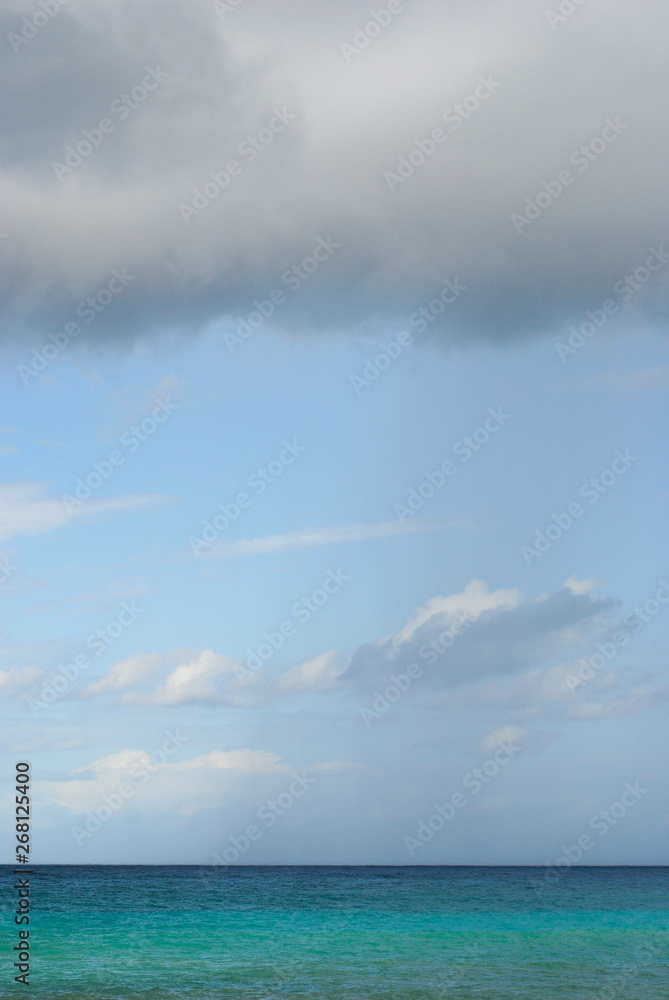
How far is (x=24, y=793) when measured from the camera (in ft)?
70.3

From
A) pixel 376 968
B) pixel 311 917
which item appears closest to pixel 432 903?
pixel 311 917

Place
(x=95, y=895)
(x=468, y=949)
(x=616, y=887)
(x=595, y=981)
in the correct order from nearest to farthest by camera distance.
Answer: (x=595, y=981) → (x=468, y=949) → (x=95, y=895) → (x=616, y=887)

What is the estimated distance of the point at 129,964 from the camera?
98.7 feet

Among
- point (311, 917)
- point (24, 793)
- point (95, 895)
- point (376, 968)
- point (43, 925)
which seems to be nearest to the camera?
point (24, 793)

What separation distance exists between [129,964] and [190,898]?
104 ft

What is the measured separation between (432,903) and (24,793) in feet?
142

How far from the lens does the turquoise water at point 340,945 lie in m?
26.0

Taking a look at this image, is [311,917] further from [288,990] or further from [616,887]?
[616,887]

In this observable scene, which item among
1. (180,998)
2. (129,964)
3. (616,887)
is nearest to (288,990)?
(180,998)

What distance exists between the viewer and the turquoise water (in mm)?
26047

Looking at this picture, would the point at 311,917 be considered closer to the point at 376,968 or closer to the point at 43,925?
the point at 43,925

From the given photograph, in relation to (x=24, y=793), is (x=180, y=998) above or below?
below

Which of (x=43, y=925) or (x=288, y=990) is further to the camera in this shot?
(x=43, y=925)

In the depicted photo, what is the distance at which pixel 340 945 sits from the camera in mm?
35781
